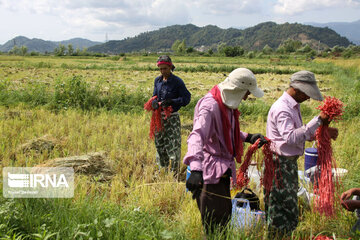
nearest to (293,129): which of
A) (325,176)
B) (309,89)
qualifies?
(309,89)

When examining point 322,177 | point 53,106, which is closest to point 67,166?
point 322,177

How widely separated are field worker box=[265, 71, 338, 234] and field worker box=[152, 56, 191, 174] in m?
1.92

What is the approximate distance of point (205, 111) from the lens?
2.32 m

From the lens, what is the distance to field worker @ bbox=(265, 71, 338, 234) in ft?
8.39

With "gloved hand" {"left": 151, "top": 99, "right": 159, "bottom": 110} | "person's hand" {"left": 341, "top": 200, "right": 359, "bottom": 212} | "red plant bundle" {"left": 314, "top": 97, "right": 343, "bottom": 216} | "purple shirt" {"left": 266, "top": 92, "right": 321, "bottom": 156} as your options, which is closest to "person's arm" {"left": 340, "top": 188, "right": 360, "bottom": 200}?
"person's hand" {"left": 341, "top": 200, "right": 359, "bottom": 212}

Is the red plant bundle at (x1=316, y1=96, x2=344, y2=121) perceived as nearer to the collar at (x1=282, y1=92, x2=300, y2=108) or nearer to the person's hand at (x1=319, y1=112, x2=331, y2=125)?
the person's hand at (x1=319, y1=112, x2=331, y2=125)

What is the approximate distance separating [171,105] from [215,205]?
7.57 feet

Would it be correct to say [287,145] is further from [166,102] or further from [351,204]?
[166,102]

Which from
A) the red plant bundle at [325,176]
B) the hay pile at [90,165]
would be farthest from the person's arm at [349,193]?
the hay pile at [90,165]

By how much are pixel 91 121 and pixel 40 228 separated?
5.35 metres

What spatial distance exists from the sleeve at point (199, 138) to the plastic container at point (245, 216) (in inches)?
30.0

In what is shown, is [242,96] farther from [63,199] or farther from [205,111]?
[63,199]

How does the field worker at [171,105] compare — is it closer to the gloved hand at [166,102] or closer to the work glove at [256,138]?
the gloved hand at [166,102]

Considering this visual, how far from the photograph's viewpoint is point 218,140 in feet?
7.94
